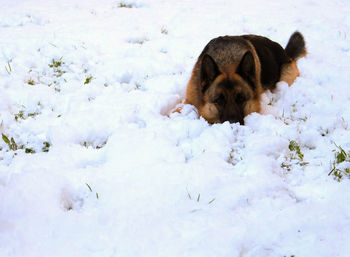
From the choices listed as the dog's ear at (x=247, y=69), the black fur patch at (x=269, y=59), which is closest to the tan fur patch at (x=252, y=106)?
the dog's ear at (x=247, y=69)

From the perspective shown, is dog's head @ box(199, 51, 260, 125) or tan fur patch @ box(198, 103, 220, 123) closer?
dog's head @ box(199, 51, 260, 125)

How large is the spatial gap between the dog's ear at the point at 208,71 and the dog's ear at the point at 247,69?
0.34 m

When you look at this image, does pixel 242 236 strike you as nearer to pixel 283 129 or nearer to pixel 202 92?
pixel 283 129

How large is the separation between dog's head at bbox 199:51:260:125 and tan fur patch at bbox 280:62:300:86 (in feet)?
3.40

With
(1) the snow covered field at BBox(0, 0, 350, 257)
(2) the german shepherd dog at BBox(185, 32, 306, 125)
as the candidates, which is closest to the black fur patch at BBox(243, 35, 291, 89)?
(2) the german shepherd dog at BBox(185, 32, 306, 125)

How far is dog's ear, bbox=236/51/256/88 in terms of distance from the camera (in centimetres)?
376

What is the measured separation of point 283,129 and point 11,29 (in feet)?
20.2

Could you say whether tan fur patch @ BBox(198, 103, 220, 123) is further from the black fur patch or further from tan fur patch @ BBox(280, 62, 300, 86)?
tan fur patch @ BBox(280, 62, 300, 86)

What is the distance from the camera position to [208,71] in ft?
12.7

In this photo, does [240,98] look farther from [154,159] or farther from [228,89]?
[154,159]

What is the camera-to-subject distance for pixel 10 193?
2.26 meters

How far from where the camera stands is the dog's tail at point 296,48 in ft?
17.7

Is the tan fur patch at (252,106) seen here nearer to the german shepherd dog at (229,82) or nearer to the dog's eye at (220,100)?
the german shepherd dog at (229,82)

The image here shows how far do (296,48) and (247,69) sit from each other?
220 centimetres
